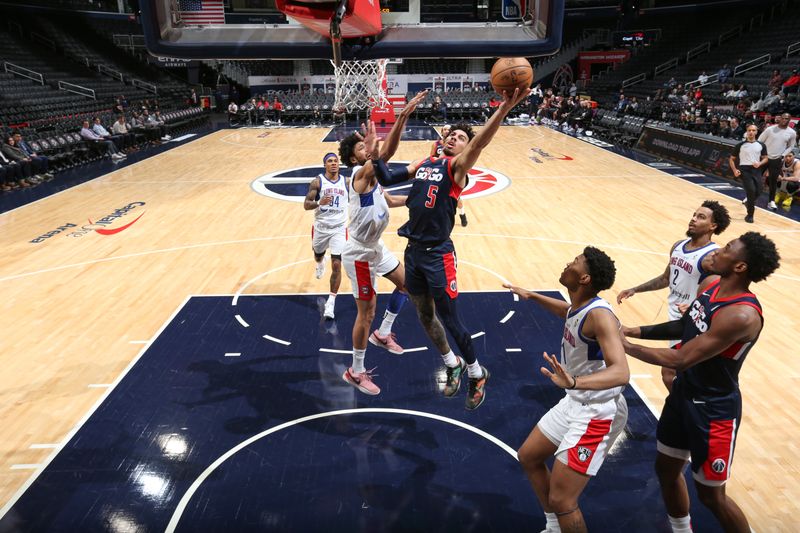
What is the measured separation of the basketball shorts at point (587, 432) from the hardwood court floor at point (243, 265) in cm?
137

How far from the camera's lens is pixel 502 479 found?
3.81 metres

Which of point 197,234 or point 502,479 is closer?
point 502,479

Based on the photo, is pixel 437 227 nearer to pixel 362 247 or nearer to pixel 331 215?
pixel 362 247

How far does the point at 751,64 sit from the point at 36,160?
2481 centimetres

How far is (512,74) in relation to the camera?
3.83m

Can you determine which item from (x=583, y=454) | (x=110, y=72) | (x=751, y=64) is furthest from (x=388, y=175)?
(x=110, y=72)

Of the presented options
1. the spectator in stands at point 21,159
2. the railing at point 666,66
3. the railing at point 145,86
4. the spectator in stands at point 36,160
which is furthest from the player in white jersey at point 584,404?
the railing at point 145,86

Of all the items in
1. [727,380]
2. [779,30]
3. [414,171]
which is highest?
[779,30]

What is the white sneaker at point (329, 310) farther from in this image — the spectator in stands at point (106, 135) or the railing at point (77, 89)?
the railing at point (77, 89)

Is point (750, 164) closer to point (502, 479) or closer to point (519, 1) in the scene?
point (519, 1)

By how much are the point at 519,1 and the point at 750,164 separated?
287 inches

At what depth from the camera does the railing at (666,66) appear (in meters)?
28.2

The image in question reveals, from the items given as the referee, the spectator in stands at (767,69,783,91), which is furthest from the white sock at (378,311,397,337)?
the spectator in stands at (767,69,783,91)

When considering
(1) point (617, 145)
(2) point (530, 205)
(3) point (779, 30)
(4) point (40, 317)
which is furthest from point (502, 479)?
(3) point (779, 30)
